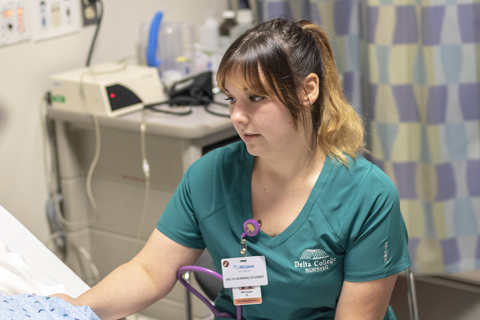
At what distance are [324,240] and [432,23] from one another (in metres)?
0.89

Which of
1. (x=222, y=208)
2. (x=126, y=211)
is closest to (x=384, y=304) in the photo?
(x=222, y=208)

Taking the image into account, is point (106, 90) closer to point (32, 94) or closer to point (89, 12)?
point (32, 94)

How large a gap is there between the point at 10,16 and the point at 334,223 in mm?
1400

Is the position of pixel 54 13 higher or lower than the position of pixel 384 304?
higher

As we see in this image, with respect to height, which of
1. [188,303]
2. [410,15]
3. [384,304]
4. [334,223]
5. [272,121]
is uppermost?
[410,15]

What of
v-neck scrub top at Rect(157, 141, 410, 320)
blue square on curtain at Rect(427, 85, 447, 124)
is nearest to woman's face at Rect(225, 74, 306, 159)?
v-neck scrub top at Rect(157, 141, 410, 320)

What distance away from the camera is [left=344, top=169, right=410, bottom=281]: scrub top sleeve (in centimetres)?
112

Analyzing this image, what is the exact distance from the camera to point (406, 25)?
5.79 ft

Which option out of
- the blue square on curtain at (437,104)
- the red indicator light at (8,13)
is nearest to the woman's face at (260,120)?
the blue square on curtain at (437,104)

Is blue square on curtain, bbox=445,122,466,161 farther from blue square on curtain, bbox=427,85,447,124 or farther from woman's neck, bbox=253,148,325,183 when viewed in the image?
woman's neck, bbox=253,148,325,183

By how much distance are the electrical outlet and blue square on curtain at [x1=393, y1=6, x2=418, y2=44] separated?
1159 mm

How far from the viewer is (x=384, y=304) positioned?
115 centimetres

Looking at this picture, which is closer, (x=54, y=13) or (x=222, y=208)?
(x=222, y=208)

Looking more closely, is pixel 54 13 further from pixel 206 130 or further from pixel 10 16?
pixel 206 130
